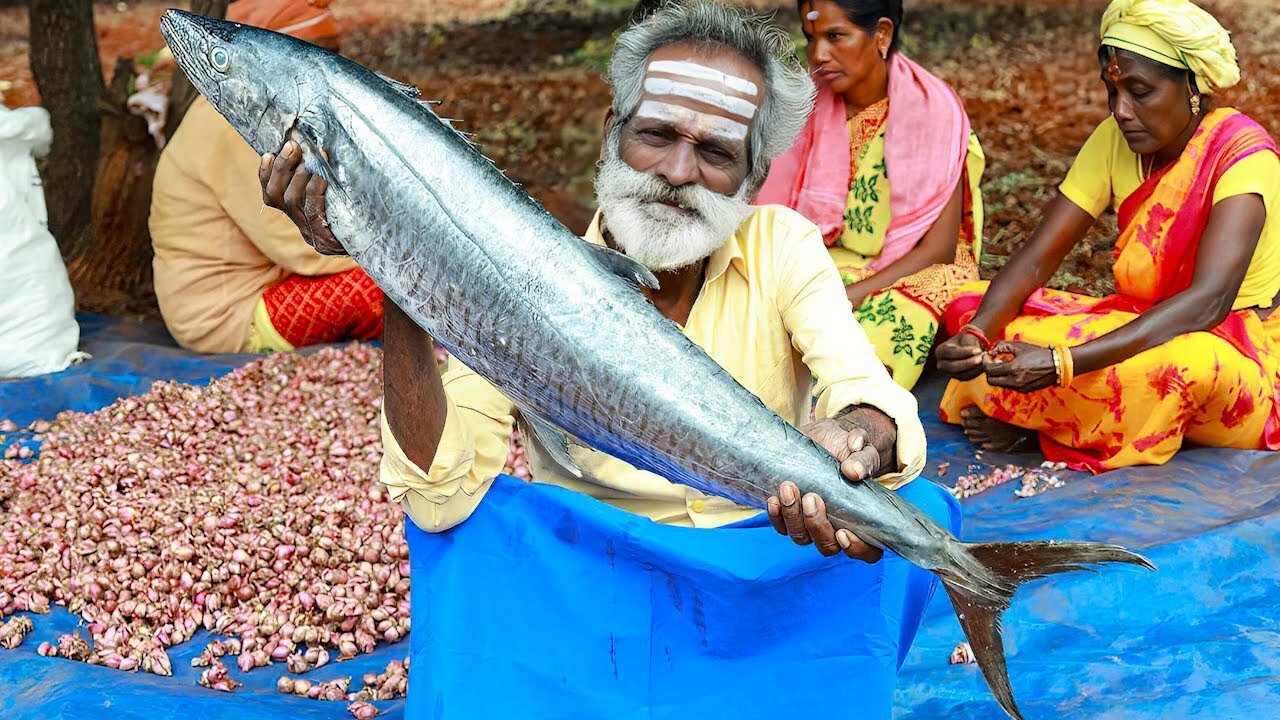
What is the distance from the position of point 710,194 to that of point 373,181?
2.79 feet

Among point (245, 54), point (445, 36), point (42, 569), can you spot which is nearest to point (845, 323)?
point (245, 54)

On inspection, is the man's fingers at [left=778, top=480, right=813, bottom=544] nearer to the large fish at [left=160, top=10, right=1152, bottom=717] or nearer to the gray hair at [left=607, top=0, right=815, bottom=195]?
the large fish at [left=160, top=10, right=1152, bottom=717]

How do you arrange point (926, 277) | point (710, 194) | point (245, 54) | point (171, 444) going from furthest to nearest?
point (926, 277), point (171, 444), point (710, 194), point (245, 54)

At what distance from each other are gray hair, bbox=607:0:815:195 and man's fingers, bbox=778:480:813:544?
88 cm

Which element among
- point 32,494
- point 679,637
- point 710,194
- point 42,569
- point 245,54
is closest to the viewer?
point 245,54

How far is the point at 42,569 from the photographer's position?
347 centimetres

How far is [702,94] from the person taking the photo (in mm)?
2555

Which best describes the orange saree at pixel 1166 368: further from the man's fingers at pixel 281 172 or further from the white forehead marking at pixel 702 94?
the man's fingers at pixel 281 172

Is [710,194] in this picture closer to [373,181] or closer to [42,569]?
[373,181]

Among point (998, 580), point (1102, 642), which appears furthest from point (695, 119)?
point (1102, 642)

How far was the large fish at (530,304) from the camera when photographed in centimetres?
185

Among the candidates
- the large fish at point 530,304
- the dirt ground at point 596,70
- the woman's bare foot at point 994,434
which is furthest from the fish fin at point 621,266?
the dirt ground at point 596,70

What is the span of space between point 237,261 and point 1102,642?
3.92 metres

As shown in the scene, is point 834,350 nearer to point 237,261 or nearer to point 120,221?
point 237,261
